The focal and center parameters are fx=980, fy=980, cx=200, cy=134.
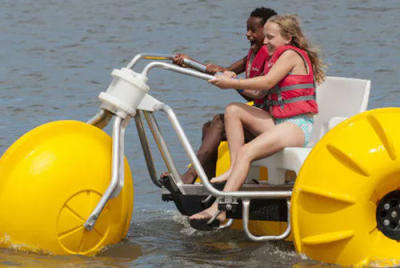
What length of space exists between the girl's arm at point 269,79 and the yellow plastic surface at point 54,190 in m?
0.88

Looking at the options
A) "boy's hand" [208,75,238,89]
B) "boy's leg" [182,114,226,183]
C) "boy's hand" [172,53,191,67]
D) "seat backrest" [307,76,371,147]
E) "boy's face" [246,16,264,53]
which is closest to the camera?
"boy's hand" [208,75,238,89]

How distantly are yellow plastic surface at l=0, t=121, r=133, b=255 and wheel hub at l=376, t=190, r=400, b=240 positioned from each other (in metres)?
1.67

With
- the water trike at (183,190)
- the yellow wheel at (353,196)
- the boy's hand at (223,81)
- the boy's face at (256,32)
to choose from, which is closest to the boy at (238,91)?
the boy's face at (256,32)

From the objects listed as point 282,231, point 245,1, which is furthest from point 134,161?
point 245,1

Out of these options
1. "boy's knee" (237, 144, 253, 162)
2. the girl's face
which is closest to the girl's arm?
the girl's face

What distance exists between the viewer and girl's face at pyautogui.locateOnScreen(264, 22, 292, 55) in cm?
666

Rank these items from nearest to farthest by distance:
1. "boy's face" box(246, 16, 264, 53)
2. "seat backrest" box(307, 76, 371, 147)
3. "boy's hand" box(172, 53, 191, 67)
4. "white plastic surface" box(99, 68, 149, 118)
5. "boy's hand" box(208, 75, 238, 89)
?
"white plastic surface" box(99, 68, 149, 118) < "boy's hand" box(208, 75, 238, 89) < "boy's hand" box(172, 53, 191, 67) < "seat backrest" box(307, 76, 371, 147) < "boy's face" box(246, 16, 264, 53)

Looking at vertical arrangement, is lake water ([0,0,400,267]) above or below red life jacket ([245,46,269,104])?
below

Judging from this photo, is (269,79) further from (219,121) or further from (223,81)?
(219,121)

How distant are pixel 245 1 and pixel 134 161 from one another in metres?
12.3

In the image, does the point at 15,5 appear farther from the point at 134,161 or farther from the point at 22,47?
the point at 134,161

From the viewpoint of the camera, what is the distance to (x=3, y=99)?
43.9 ft

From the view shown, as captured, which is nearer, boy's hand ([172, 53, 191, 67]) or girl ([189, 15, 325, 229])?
girl ([189, 15, 325, 229])

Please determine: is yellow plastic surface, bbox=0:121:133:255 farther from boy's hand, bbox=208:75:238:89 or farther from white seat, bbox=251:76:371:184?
white seat, bbox=251:76:371:184
